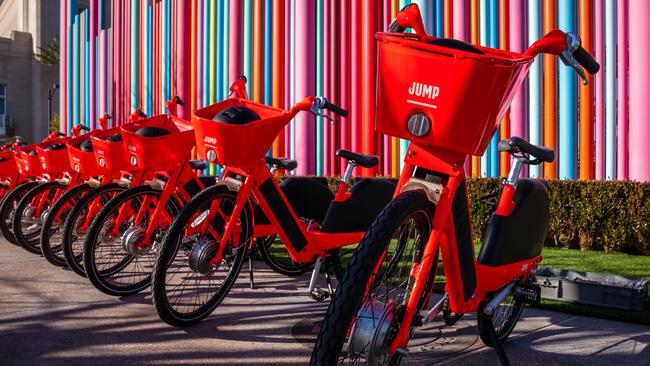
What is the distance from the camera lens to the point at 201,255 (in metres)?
3.18

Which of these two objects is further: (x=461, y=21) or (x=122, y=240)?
(x=461, y=21)

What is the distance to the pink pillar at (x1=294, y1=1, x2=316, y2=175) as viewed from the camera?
29.1 ft

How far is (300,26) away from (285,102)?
130cm

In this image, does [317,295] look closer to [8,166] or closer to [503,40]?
[503,40]

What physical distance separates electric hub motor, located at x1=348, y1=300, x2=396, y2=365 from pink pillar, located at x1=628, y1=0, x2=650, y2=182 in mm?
4759

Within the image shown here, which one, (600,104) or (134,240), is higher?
(600,104)

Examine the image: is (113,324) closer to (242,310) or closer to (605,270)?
(242,310)

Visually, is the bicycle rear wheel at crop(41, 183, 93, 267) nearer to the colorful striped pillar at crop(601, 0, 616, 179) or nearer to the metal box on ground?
the metal box on ground

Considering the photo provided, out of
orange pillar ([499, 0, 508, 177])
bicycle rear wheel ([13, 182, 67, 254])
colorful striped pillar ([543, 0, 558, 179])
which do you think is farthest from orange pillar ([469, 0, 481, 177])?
bicycle rear wheel ([13, 182, 67, 254])

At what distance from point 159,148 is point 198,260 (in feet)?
3.07

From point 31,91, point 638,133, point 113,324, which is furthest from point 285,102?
point 31,91

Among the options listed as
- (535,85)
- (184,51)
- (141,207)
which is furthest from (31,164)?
(184,51)

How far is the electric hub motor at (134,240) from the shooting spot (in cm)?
374

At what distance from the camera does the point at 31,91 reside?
38.0 meters
